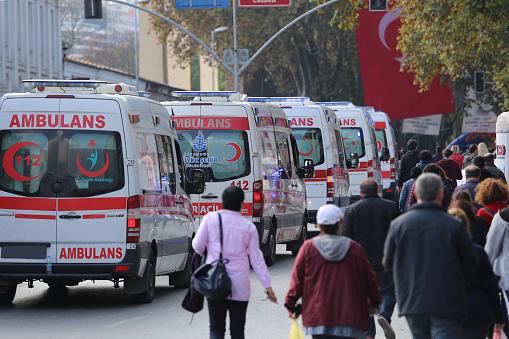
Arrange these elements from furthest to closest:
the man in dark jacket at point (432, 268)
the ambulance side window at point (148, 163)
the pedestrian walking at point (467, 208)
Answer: the ambulance side window at point (148, 163) → the pedestrian walking at point (467, 208) → the man in dark jacket at point (432, 268)

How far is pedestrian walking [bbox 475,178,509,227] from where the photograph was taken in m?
12.2

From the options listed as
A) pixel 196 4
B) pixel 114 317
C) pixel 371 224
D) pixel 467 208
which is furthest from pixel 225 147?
pixel 196 4

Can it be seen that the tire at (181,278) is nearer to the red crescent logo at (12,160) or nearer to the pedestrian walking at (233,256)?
the red crescent logo at (12,160)

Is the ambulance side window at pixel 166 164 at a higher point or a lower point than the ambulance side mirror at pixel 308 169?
higher

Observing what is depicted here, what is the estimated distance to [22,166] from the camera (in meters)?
15.4

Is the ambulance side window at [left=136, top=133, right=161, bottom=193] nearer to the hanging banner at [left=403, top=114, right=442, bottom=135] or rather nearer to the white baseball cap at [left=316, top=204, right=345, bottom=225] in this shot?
the white baseball cap at [left=316, top=204, right=345, bottom=225]

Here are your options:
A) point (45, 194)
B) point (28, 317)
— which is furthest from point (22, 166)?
point (28, 317)

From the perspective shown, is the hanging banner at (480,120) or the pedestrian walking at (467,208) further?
the hanging banner at (480,120)

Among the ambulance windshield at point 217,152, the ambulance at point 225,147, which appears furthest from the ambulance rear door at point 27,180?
the ambulance windshield at point 217,152

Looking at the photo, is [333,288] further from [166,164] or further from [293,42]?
[293,42]

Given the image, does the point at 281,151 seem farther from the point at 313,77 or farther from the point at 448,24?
the point at 313,77

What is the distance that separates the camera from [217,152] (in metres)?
20.1

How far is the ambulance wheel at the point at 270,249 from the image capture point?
2116 cm

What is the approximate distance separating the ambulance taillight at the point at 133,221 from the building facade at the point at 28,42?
124ft
